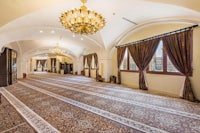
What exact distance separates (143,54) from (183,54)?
75.2 inches

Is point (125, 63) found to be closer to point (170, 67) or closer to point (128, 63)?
point (128, 63)

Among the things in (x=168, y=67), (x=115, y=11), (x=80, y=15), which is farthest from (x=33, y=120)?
(x=168, y=67)

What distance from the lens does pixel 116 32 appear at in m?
7.22

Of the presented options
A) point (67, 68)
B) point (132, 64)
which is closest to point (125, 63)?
point (132, 64)

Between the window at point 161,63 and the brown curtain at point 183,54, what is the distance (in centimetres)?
41

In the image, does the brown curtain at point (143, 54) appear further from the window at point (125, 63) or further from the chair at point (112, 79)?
the chair at point (112, 79)

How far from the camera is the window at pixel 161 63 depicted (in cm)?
529

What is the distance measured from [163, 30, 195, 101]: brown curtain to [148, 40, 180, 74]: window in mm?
411

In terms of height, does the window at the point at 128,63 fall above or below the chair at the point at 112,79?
above

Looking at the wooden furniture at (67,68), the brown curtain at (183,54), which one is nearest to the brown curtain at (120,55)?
the brown curtain at (183,54)

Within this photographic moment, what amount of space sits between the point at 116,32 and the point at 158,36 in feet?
8.08

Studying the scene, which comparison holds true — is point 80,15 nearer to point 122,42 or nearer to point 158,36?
point 158,36

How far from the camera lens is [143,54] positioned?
6.25m

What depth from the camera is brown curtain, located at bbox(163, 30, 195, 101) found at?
175 inches
